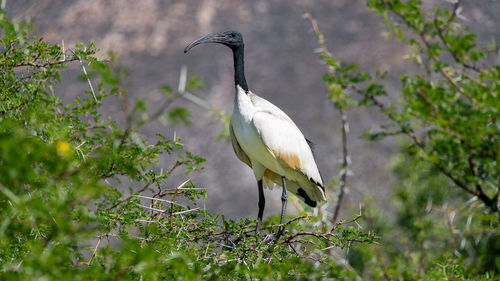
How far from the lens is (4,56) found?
8.98ft

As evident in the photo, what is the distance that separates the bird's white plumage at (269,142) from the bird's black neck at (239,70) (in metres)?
0.07

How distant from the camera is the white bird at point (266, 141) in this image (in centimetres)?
418

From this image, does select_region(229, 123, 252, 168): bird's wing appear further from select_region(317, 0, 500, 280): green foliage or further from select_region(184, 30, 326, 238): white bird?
select_region(317, 0, 500, 280): green foliage

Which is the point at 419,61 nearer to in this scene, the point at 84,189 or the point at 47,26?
the point at 84,189

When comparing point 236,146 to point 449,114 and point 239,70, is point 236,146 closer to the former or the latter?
point 239,70

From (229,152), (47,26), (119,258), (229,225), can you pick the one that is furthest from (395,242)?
(119,258)

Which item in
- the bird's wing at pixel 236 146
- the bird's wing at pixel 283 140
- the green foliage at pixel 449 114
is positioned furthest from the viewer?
the bird's wing at pixel 236 146

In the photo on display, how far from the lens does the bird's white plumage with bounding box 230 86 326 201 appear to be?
418cm

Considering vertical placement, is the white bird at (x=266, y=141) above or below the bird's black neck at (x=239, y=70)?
below

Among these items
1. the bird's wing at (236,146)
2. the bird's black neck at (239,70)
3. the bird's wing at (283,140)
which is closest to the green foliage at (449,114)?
the bird's wing at (283,140)

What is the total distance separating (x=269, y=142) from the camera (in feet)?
13.6

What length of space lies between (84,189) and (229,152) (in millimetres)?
10583

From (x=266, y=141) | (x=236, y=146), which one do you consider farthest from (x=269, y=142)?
(x=236, y=146)

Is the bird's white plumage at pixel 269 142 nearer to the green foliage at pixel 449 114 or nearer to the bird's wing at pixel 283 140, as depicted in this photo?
the bird's wing at pixel 283 140
